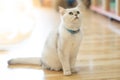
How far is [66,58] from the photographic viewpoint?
188cm

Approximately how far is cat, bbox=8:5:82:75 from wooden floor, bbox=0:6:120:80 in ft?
0.22

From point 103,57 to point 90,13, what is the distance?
257cm

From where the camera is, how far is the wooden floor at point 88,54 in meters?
1.89

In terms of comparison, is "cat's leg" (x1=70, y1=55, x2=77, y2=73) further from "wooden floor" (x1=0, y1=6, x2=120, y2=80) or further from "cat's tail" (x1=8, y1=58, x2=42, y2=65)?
"cat's tail" (x1=8, y1=58, x2=42, y2=65)

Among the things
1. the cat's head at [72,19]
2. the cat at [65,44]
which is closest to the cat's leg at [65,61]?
the cat at [65,44]

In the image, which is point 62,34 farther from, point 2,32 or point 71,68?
point 2,32

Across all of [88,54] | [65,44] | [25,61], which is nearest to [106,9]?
[88,54]

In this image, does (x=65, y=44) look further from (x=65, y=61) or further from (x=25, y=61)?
(x=25, y=61)

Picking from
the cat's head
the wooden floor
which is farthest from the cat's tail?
the cat's head

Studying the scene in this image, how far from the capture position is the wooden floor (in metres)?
1.89

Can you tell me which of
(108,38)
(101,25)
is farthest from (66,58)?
(101,25)

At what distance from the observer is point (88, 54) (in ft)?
7.79

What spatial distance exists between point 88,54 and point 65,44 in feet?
1.89

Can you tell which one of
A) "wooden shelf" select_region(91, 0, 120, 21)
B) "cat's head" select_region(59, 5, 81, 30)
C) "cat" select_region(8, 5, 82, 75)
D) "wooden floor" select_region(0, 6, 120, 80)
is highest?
"cat's head" select_region(59, 5, 81, 30)
